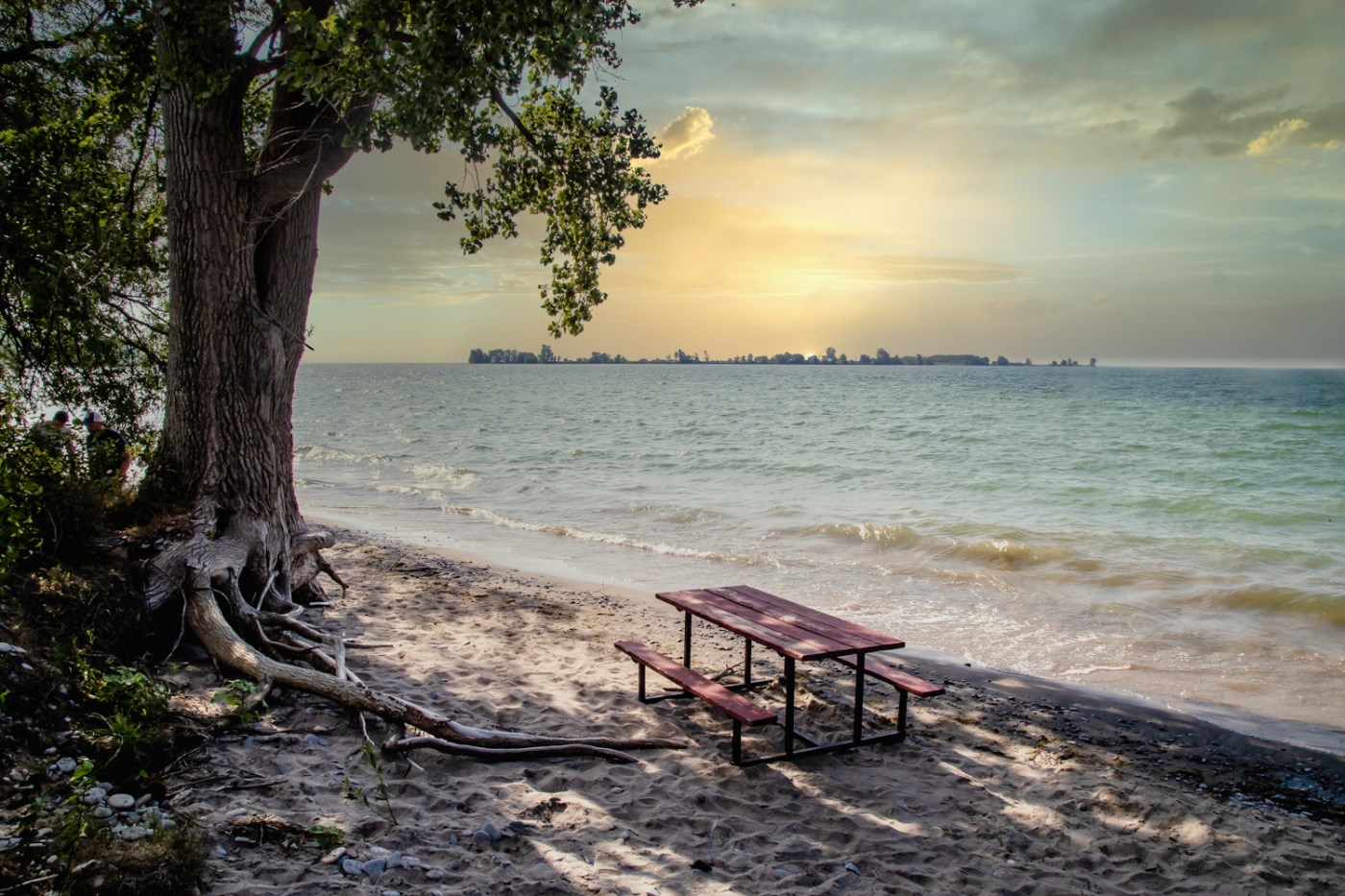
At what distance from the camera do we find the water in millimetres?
8883

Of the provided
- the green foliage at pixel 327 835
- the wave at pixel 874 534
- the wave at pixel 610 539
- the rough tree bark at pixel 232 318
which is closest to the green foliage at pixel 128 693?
the rough tree bark at pixel 232 318

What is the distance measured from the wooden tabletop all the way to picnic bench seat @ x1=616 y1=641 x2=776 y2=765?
39cm

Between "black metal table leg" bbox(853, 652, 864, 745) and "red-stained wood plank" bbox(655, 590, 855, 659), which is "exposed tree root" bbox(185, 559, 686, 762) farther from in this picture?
"black metal table leg" bbox(853, 652, 864, 745)

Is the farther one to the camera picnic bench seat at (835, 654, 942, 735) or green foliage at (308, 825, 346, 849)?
picnic bench seat at (835, 654, 942, 735)

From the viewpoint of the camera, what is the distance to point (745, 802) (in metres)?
4.70

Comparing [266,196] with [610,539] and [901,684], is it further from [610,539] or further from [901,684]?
[610,539]

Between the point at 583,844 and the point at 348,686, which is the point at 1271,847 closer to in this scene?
the point at 583,844

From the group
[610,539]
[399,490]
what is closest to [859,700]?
[610,539]

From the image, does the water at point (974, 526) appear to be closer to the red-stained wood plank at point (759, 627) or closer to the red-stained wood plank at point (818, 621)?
the red-stained wood plank at point (818, 621)

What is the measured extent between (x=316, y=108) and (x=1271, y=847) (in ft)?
27.9

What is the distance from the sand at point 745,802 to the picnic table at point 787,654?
0.61 ft

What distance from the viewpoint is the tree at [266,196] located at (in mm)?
5270

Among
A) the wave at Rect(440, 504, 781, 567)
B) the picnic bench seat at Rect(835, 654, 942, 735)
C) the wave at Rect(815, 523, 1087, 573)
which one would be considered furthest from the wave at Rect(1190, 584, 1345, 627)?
the picnic bench seat at Rect(835, 654, 942, 735)

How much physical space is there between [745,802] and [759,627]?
124 cm
